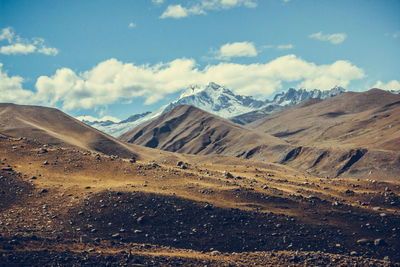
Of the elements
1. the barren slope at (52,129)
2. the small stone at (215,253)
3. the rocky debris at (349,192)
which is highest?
the barren slope at (52,129)

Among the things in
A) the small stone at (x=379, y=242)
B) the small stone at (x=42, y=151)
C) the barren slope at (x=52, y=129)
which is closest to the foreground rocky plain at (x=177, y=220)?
the small stone at (x=379, y=242)

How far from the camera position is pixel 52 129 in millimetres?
131250

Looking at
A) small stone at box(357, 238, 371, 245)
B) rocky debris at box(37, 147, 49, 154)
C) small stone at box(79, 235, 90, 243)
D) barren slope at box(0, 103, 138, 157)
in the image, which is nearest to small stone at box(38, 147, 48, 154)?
rocky debris at box(37, 147, 49, 154)

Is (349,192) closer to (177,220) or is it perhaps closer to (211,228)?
(211,228)

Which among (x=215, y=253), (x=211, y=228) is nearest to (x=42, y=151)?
(x=211, y=228)

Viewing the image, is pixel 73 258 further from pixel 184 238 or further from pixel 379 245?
pixel 379 245

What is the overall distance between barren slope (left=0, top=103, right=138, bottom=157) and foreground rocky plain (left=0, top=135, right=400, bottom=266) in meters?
73.0

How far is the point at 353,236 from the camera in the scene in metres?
31.4

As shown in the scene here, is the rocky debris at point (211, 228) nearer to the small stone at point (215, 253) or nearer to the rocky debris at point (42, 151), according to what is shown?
the small stone at point (215, 253)

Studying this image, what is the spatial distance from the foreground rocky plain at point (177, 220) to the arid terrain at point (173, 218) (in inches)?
3.6

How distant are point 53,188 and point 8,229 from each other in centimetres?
950

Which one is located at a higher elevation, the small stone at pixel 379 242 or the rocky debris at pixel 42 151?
the rocky debris at pixel 42 151

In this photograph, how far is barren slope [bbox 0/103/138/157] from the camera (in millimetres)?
112350

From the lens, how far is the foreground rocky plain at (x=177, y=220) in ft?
84.5
